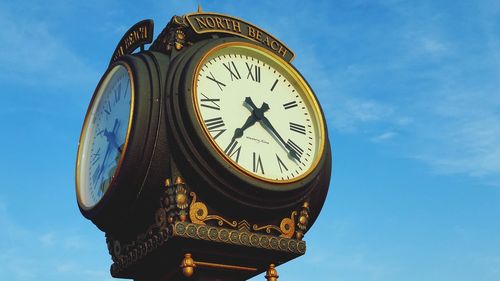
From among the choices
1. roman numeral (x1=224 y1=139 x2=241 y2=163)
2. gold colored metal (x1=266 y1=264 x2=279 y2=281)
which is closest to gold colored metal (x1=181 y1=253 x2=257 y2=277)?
gold colored metal (x1=266 y1=264 x2=279 y2=281)

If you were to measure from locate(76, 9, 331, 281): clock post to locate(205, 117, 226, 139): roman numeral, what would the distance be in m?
0.01

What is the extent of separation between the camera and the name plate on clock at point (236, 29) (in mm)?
7238

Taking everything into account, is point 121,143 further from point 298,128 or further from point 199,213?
point 298,128

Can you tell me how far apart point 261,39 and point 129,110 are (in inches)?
60.1

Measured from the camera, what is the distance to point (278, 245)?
6.65 meters

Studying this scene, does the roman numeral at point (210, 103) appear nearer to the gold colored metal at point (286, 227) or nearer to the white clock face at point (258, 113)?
the white clock face at point (258, 113)

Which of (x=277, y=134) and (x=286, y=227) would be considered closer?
(x=286, y=227)

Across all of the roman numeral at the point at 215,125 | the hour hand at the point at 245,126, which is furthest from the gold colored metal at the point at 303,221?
the roman numeral at the point at 215,125

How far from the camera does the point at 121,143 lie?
6.77 meters

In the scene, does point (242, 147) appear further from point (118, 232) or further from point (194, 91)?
point (118, 232)

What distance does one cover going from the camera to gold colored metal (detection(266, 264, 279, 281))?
677cm

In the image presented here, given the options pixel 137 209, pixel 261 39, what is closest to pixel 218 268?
pixel 137 209

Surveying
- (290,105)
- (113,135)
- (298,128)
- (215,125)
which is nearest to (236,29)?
(290,105)

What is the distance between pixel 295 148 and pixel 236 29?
125cm
